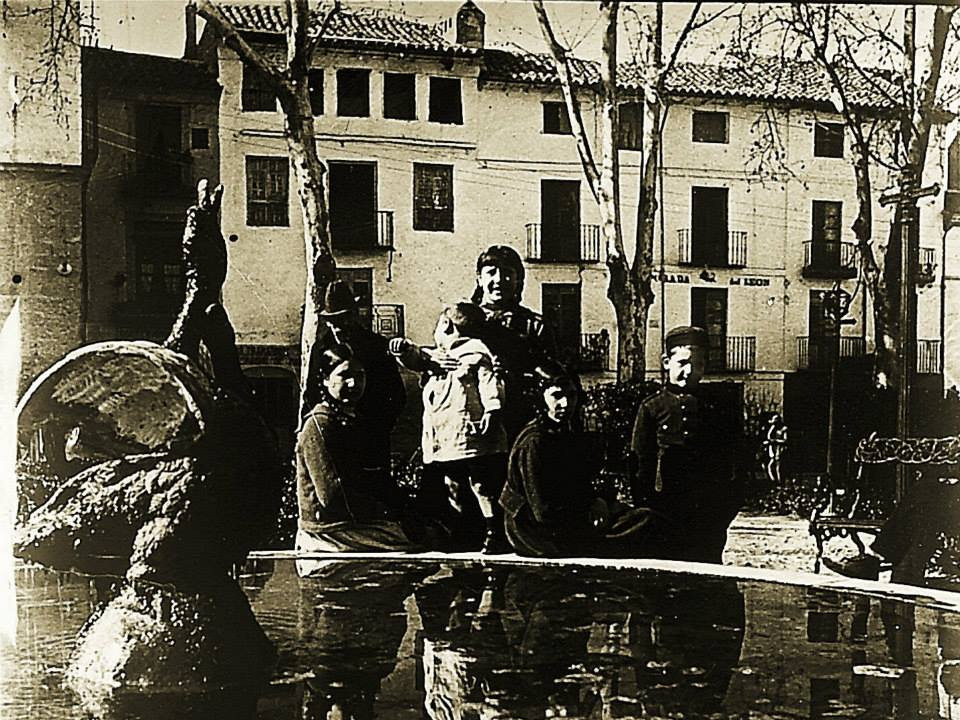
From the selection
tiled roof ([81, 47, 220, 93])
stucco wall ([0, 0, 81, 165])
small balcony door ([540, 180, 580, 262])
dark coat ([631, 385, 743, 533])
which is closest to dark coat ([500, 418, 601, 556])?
dark coat ([631, 385, 743, 533])

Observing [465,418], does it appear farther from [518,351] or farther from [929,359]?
[929,359]

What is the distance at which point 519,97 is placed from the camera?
2.54m

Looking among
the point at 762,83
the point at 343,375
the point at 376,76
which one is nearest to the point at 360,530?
the point at 343,375

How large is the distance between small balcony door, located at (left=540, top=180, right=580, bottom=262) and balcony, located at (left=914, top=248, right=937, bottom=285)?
2.59 feet

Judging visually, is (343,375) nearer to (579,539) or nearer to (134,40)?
(579,539)

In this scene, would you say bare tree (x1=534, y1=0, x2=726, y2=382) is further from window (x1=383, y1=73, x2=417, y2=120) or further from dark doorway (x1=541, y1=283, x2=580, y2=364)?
window (x1=383, y1=73, x2=417, y2=120)

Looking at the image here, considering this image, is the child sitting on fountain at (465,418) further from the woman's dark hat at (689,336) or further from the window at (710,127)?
the window at (710,127)

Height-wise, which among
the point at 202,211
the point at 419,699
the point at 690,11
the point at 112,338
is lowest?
the point at 419,699

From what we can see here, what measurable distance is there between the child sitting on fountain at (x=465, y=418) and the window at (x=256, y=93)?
59cm

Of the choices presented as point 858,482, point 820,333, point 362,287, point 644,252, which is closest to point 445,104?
point 362,287

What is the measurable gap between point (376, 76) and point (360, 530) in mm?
976

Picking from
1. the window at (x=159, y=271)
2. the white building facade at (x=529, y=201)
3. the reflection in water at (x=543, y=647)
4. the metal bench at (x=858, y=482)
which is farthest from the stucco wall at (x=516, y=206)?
the reflection in water at (x=543, y=647)

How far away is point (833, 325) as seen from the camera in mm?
2604

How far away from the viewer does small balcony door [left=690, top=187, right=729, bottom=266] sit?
100 inches
